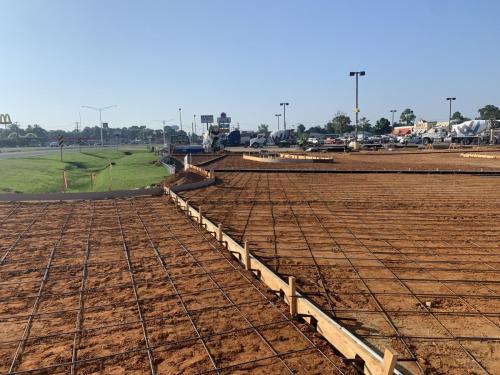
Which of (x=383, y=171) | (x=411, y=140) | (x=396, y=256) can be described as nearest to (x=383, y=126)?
(x=411, y=140)

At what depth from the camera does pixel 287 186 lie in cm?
2059

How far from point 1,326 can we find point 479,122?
242 ft

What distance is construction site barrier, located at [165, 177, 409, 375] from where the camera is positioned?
14.9ft

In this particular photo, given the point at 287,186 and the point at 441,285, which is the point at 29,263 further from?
the point at 287,186

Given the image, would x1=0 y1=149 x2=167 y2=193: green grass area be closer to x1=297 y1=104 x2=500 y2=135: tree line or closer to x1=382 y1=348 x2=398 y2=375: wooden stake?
x1=382 y1=348 x2=398 y2=375: wooden stake

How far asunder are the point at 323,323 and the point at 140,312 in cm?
280

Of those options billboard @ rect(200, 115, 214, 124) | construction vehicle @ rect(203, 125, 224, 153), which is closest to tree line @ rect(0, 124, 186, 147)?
billboard @ rect(200, 115, 214, 124)

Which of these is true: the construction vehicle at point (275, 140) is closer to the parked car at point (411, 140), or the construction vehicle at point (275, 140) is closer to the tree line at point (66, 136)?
the parked car at point (411, 140)

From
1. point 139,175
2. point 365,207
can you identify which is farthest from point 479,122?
point 365,207

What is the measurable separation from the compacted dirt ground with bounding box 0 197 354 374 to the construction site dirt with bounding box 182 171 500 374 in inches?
38.9

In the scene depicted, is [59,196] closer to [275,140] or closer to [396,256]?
[396,256]

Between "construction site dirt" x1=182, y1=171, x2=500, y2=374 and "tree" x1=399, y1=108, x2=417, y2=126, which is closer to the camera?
"construction site dirt" x1=182, y1=171, x2=500, y2=374

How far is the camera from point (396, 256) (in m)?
9.15

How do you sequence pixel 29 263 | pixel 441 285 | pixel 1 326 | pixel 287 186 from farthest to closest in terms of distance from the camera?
pixel 287 186
pixel 29 263
pixel 441 285
pixel 1 326
